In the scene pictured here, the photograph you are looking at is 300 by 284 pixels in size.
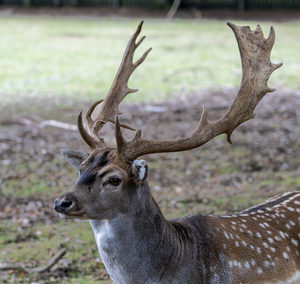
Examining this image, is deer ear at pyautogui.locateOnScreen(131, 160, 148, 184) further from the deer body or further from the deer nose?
the deer nose

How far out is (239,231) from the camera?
3305mm

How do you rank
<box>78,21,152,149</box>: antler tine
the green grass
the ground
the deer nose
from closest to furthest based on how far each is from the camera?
the deer nose < <box>78,21,152,149</box>: antler tine < the ground < the green grass

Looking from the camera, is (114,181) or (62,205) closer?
(62,205)

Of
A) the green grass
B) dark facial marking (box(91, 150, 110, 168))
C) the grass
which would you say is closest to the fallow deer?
dark facial marking (box(91, 150, 110, 168))

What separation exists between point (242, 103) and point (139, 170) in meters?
1.02

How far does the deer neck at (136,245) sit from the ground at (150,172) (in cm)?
143

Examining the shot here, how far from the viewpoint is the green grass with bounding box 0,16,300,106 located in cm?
1134

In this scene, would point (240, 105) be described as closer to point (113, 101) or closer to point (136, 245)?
point (113, 101)

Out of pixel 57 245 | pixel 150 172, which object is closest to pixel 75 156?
pixel 57 245

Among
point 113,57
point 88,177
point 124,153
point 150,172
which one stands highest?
point 124,153

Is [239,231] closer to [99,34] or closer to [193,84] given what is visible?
[193,84]

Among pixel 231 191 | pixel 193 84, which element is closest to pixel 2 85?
pixel 193 84

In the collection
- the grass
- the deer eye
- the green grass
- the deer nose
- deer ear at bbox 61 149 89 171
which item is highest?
the deer eye

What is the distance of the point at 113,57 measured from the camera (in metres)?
15.2
